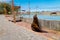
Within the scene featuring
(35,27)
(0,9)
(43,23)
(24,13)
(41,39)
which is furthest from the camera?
(0,9)

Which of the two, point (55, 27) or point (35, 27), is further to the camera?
point (55, 27)

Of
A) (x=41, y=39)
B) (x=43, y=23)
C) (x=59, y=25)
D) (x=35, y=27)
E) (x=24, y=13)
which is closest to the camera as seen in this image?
(x=41, y=39)

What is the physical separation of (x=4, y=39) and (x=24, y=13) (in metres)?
20.1

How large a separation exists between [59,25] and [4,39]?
28.5ft

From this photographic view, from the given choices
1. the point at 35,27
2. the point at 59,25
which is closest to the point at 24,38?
the point at 35,27

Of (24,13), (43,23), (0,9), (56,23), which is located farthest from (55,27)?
(0,9)

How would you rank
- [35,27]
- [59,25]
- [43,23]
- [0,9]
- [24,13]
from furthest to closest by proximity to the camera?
[0,9], [24,13], [43,23], [59,25], [35,27]

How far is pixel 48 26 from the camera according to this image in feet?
56.9

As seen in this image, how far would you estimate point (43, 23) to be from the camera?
58.3 ft

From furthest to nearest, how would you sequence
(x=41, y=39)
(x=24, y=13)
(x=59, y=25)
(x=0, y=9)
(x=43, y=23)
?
(x=0, y=9) → (x=24, y=13) → (x=43, y=23) → (x=59, y=25) → (x=41, y=39)

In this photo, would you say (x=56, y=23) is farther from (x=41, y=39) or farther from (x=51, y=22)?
(x=41, y=39)

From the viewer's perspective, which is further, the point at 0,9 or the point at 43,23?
the point at 0,9

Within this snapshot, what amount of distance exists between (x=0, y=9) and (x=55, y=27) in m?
29.7

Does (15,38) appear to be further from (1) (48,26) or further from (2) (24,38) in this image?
(1) (48,26)
